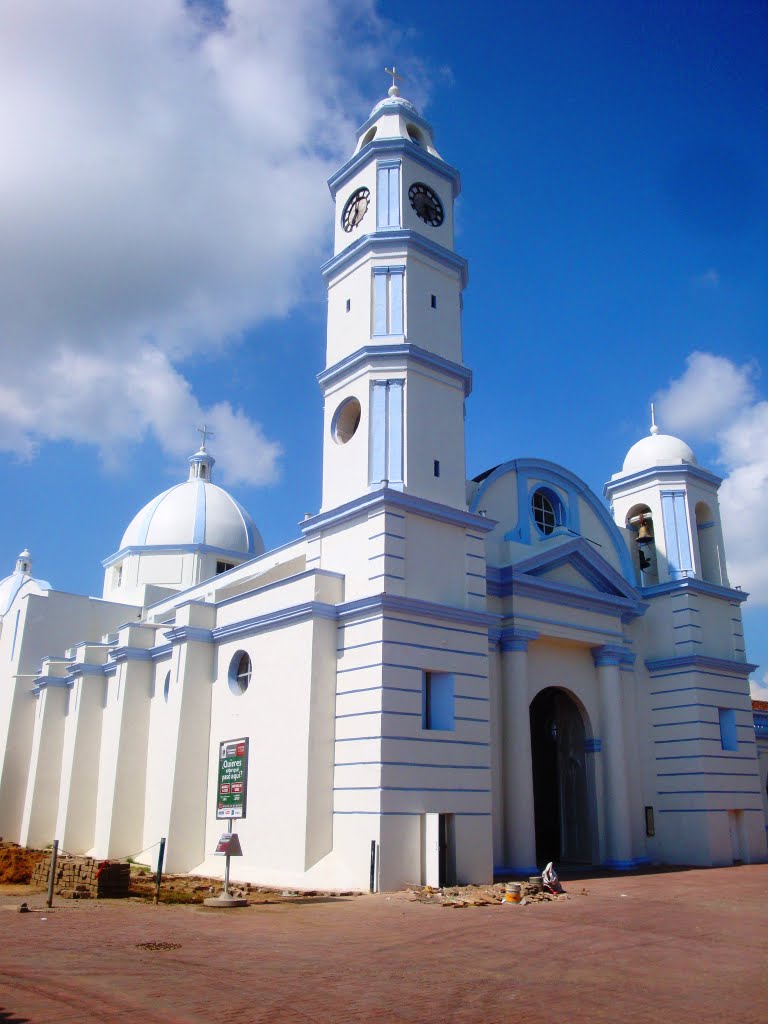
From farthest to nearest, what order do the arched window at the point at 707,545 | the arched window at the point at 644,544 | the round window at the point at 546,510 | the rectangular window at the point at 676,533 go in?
1. the arched window at the point at 707,545
2. the arched window at the point at 644,544
3. the rectangular window at the point at 676,533
4. the round window at the point at 546,510

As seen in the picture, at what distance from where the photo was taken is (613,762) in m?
23.6

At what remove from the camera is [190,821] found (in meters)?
21.0

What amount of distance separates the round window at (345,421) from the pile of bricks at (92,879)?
10.6 metres

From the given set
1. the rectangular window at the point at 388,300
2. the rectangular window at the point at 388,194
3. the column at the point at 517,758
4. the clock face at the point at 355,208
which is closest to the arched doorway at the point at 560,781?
the column at the point at 517,758

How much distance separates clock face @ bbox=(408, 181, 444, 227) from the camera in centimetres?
2300

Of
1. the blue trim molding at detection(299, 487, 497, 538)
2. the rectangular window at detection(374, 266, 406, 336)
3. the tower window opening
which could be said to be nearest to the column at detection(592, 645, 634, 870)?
the blue trim molding at detection(299, 487, 497, 538)

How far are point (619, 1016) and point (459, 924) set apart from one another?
5544 mm

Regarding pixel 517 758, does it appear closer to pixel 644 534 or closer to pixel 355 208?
pixel 644 534

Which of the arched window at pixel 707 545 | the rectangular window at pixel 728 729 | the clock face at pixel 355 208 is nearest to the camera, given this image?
the clock face at pixel 355 208

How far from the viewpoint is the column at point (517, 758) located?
2030cm

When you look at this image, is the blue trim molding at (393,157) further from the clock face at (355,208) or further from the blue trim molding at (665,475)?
the blue trim molding at (665,475)

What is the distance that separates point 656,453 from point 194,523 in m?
17.9

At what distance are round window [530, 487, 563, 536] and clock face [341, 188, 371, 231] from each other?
8949mm

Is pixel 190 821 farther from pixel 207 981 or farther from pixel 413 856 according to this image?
pixel 207 981
